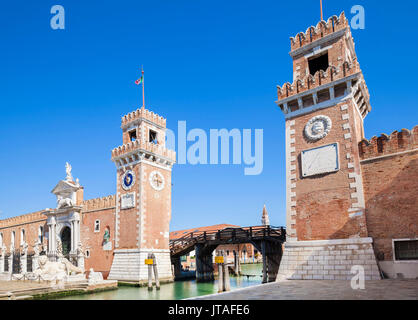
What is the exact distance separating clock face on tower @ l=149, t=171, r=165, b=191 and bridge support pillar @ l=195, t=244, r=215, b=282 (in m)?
6.55

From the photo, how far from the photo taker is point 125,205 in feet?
104

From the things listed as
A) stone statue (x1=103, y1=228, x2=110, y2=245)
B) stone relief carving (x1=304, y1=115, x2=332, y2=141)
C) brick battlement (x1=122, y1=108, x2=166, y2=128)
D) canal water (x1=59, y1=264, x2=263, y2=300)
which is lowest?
canal water (x1=59, y1=264, x2=263, y2=300)

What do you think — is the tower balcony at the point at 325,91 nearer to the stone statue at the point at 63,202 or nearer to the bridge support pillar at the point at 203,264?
the bridge support pillar at the point at 203,264

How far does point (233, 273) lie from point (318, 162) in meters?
26.1

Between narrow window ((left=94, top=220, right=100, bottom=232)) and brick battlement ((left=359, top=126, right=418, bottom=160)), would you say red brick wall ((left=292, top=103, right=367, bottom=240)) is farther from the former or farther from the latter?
narrow window ((left=94, top=220, right=100, bottom=232))

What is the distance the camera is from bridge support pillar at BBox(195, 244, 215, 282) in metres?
32.7

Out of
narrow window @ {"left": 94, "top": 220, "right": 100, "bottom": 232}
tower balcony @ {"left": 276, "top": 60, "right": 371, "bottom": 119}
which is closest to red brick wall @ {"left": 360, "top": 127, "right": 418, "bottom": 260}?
tower balcony @ {"left": 276, "top": 60, "right": 371, "bottom": 119}

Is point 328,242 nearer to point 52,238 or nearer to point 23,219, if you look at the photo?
point 52,238

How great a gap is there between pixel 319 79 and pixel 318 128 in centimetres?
256

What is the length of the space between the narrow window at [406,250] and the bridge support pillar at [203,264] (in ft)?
65.5

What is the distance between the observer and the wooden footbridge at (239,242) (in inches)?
1090

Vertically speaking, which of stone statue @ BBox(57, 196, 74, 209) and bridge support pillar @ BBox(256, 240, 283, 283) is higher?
stone statue @ BBox(57, 196, 74, 209)
